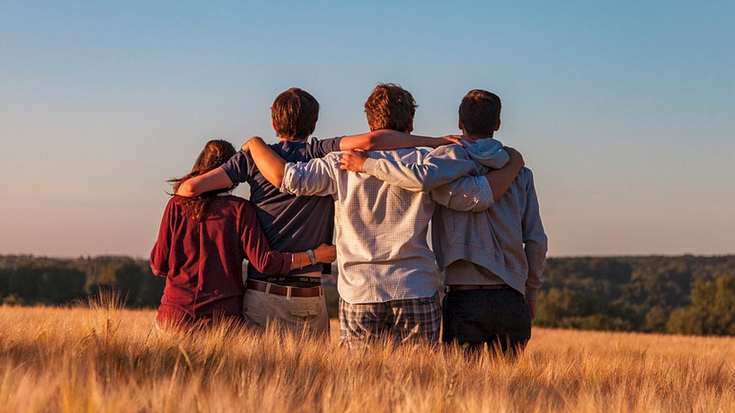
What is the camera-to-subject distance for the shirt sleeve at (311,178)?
17.7ft

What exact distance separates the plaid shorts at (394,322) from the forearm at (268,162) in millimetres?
997

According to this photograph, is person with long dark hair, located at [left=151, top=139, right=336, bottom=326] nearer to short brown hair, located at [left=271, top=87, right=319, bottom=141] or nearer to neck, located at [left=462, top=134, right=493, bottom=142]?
short brown hair, located at [left=271, top=87, right=319, bottom=141]

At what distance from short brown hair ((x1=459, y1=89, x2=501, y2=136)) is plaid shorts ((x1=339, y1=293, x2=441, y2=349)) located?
4.07 ft

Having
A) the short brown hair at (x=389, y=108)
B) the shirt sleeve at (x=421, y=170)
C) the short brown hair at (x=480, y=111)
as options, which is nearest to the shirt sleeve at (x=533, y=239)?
the short brown hair at (x=480, y=111)

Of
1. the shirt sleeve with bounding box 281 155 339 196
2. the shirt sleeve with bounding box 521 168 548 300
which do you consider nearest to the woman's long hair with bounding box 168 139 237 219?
the shirt sleeve with bounding box 281 155 339 196

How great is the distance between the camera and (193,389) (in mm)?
3467

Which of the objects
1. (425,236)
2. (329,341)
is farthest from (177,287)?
(425,236)

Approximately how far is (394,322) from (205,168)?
1.82 metres

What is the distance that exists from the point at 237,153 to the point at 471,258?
185 cm

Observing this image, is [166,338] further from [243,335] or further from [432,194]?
[432,194]

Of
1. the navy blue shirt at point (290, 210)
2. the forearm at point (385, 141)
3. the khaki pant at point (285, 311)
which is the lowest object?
the khaki pant at point (285, 311)

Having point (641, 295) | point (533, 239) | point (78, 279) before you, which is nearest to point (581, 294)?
point (641, 295)

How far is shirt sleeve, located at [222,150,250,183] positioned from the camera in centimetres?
577

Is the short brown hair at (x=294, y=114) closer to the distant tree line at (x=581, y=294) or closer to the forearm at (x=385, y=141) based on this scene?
the forearm at (x=385, y=141)
